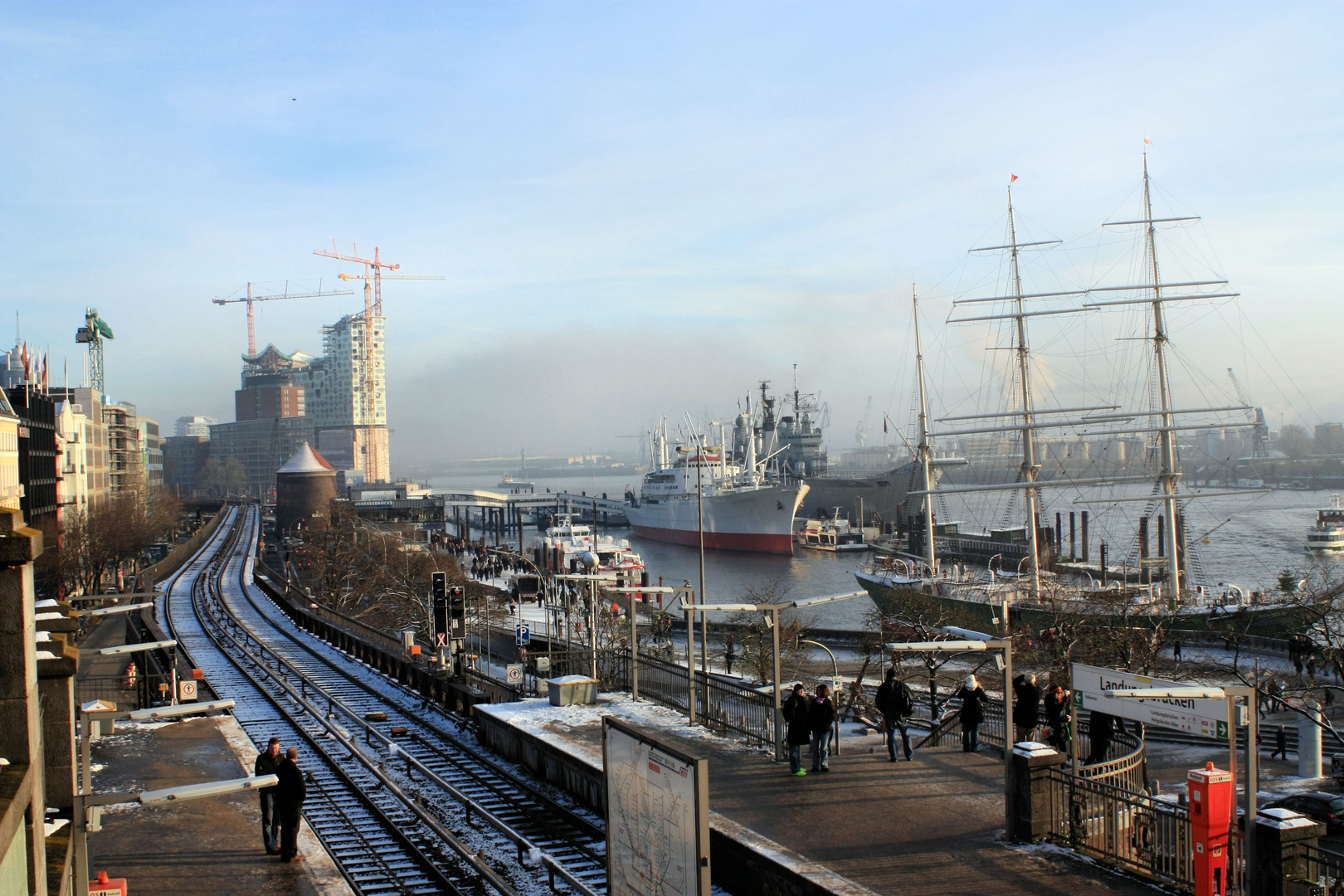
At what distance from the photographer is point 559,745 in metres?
14.4

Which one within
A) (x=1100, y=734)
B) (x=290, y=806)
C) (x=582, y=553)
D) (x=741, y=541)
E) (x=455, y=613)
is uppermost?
(x=1100, y=734)

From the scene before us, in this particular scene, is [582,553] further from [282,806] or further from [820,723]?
[282,806]

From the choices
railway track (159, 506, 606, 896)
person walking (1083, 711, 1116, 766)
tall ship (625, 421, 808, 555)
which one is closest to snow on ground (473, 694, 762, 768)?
railway track (159, 506, 606, 896)

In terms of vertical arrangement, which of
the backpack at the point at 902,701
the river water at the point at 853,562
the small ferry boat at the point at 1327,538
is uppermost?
the backpack at the point at 902,701

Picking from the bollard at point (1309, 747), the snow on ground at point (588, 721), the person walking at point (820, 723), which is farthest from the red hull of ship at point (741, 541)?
the person walking at point (820, 723)

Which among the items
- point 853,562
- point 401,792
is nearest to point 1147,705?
point 401,792

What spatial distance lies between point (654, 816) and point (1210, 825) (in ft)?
14.1

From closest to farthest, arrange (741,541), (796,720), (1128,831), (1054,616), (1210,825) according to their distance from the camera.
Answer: (1210,825)
(1128,831)
(796,720)
(1054,616)
(741,541)

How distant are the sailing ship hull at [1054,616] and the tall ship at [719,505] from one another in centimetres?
3394

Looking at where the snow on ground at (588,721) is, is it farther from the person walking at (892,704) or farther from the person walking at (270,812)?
the person walking at (270,812)

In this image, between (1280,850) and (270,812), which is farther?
(270,812)

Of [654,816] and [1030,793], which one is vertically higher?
[654,816]

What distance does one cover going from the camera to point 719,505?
95.6 metres

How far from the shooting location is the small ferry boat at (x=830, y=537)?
98562 mm
